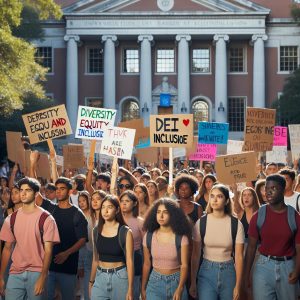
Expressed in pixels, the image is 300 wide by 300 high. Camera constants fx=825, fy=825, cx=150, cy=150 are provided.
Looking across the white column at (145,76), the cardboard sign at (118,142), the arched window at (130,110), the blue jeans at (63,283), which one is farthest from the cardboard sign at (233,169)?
the arched window at (130,110)

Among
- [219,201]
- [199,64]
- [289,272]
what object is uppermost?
[199,64]

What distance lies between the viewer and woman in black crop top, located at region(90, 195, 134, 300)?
6.77 metres

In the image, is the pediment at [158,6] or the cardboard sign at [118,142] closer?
the cardboard sign at [118,142]

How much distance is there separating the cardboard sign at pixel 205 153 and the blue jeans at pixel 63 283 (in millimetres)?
8209

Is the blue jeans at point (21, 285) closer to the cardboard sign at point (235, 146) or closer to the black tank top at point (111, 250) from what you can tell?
the black tank top at point (111, 250)

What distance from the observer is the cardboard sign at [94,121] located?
1188 centimetres

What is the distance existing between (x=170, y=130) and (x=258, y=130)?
315 centimetres

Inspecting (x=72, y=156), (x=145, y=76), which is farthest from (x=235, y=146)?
(x=145, y=76)

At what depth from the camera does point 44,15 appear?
19.7 m

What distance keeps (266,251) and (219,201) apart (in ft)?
1.87

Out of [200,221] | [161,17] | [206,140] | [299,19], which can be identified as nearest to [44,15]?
[206,140]

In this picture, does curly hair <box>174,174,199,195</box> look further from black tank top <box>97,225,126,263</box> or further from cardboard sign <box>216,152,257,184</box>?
cardboard sign <box>216,152,257,184</box>

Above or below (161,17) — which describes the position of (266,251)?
below

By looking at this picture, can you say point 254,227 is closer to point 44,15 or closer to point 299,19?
point 44,15
